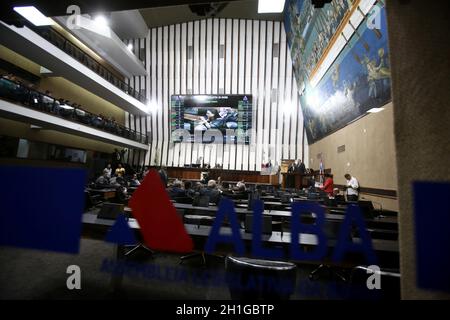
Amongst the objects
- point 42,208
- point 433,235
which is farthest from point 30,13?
point 433,235

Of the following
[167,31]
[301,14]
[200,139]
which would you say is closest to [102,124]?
[200,139]

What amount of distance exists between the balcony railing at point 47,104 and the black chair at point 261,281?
7.58 metres

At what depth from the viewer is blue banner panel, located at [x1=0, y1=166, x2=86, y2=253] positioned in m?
1.92

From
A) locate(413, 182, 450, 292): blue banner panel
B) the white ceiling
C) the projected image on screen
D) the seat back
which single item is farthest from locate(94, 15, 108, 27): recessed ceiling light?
locate(413, 182, 450, 292): blue banner panel

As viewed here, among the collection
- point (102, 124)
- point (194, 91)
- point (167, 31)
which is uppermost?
point (167, 31)

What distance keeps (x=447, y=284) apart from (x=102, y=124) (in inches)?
444

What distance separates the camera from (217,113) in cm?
1337

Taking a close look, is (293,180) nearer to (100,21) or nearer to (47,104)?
(47,104)

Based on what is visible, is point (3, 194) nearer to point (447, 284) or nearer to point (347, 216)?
point (347, 216)

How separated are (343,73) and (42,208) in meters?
7.62

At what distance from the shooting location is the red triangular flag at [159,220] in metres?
2.05

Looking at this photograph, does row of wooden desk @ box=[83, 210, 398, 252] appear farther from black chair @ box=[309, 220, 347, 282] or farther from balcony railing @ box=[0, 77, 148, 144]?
balcony railing @ box=[0, 77, 148, 144]

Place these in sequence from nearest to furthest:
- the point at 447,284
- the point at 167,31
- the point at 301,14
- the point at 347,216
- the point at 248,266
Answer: the point at 447,284 → the point at 248,266 → the point at 347,216 → the point at 301,14 → the point at 167,31

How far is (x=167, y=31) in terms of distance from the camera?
44.9ft
